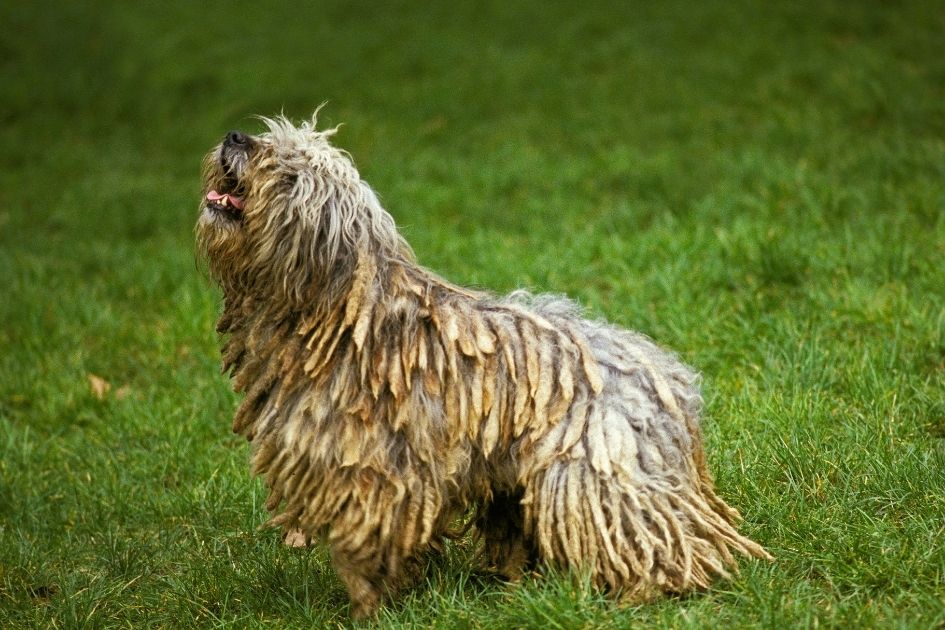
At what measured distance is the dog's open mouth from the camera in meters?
3.70

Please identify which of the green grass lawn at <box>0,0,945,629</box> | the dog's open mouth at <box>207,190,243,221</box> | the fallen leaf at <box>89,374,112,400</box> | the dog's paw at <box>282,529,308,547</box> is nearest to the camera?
the dog's open mouth at <box>207,190,243,221</box>

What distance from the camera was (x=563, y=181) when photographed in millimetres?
8773

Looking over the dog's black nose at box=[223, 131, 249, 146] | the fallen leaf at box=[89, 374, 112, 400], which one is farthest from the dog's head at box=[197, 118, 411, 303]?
the fallen leaf at box=[89, 374, 112, 400]

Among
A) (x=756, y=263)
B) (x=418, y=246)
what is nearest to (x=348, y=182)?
(x=756, y=263)

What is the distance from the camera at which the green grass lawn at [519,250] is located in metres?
4.15

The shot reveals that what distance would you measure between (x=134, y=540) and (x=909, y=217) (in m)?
4.81

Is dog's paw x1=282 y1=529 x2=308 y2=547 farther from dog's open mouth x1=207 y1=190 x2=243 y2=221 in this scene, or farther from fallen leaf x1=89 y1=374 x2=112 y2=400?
fallen leaf x1=89 y1=374 x2=112 y2=400

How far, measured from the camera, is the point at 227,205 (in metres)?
3.70

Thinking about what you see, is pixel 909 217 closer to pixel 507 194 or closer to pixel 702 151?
pixel 702 151

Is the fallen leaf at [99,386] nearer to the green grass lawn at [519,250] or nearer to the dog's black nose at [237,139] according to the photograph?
the green grass lawn at [519,250]

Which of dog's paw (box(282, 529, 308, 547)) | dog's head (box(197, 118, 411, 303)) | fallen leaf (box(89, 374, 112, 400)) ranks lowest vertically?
fallen leaf (box(89, 374, 112, 400))

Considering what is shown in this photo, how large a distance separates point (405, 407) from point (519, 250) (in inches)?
156

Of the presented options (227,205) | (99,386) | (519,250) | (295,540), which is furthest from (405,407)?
(519,250)

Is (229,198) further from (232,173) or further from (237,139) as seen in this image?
(237,139)
